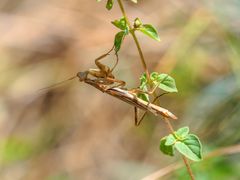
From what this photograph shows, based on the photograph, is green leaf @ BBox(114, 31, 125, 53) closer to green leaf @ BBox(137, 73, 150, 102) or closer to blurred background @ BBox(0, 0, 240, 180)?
green leaf @ BBox(137, 73, 150, 102)

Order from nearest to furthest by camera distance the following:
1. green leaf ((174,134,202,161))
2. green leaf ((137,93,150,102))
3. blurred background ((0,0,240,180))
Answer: green leaf ((174,134,202,161))
green leaf ((137,93,150,102))
blurred background ((0,0,240,180))

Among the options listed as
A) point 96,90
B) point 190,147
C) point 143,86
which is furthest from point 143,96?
point 96,90

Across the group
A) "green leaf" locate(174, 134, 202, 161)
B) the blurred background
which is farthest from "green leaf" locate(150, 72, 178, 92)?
the blurred background

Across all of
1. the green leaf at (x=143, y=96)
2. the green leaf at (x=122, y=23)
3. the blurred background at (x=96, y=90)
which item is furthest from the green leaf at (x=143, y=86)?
the blurred background at (x=96, y=90)

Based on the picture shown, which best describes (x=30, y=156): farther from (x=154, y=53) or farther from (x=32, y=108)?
(x=154, y=53)

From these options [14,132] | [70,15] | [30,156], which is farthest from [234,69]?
[70,15]

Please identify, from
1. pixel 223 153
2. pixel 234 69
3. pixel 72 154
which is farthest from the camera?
pixel 72 154
